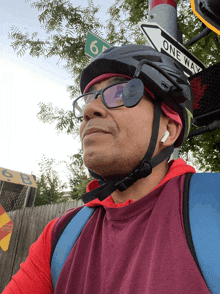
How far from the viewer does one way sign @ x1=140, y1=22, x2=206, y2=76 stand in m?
2.22

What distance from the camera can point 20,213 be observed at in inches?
269

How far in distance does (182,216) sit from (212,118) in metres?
0.85

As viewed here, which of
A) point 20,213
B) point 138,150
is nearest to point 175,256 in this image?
point 138,150

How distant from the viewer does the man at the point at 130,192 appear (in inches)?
43.4

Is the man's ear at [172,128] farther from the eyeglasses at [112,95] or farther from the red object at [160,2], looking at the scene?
the red object at [160,2]

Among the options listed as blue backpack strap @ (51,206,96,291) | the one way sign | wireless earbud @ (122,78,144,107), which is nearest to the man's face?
wireless earbud @ (122,78,144,107)

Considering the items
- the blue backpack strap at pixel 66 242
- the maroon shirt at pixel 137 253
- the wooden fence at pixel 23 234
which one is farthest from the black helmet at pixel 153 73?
the wooden fence at pixel 23 234

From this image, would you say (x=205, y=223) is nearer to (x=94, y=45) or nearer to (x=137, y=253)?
(x=137, y=253)

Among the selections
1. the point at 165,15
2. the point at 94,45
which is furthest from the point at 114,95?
the point at 94,45

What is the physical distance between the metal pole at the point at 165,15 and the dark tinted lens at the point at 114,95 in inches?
49.9

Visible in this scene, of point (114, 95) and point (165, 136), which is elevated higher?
point (114, 95)

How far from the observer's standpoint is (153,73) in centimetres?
168

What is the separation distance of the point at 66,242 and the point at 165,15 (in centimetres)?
248

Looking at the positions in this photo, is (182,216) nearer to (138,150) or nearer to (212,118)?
(138,150)
